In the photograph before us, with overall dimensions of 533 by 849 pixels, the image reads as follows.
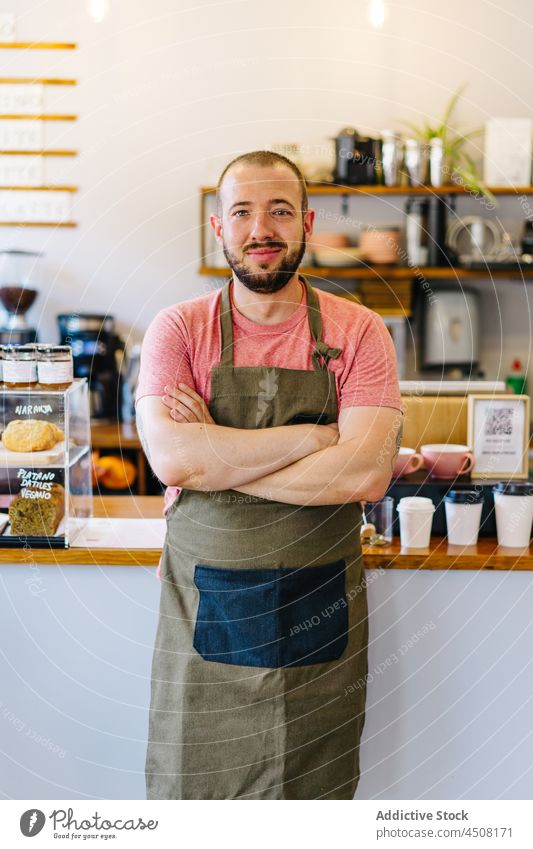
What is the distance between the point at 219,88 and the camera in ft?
12.1

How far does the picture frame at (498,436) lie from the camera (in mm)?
2002

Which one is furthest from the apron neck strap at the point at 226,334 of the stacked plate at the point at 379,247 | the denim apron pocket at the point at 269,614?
the stacked plate at the point at 379,247

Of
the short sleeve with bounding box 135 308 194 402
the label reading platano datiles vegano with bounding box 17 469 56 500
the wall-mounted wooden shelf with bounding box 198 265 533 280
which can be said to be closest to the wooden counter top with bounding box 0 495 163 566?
the label reading platano datiles vegano with bounding box 17 469 56 500

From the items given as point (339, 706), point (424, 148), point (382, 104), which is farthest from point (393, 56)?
point (339, 706)

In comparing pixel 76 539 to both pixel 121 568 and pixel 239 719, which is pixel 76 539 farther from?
pixel 239 719

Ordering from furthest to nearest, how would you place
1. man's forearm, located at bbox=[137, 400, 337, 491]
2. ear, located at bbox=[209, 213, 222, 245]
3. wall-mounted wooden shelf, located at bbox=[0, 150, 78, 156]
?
wall-mounted wooden shelf, located at bbox=[0, 150, 78, 156] < ear, located at bbox=[209, 213, 222, 245] < man's forearm, located at bbox=[137, 400, 337, 491]

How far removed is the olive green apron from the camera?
1.56 meters

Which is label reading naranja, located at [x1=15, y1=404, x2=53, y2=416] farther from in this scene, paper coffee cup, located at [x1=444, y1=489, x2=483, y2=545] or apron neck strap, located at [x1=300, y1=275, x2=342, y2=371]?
paper coffee cup, located at [x1=444, y1=489, x2=483, y2=545]

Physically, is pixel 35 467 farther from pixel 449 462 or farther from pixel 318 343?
pixel 449 462

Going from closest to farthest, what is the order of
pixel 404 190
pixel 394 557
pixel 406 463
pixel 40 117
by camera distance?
pixel 394 557 → pixel 406 463 → pixel 404 190 → pixel 40 117

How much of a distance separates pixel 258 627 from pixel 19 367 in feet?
2.17

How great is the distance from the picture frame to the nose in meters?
0.67

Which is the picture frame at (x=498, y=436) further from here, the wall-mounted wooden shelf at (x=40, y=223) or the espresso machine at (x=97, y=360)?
the wall-mounted wooden shelf at (x=40, y=223)

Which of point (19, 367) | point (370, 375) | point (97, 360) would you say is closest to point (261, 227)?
point (370, 375)
